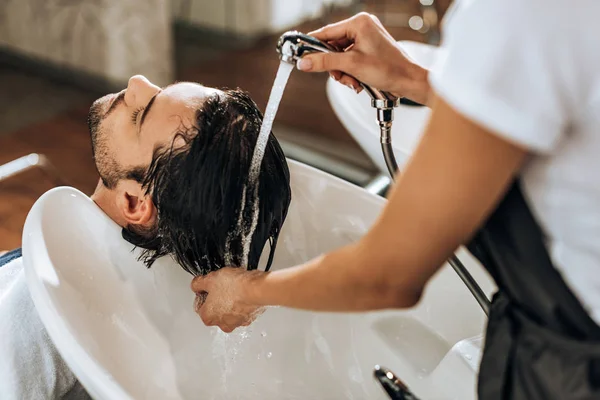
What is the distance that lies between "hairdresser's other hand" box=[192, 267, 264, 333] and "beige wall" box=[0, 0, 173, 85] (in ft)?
7.74

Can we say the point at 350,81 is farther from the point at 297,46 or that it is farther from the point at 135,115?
the point at 135,115

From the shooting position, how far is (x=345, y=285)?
28.3 inches

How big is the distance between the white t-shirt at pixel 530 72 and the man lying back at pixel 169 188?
0.55 m

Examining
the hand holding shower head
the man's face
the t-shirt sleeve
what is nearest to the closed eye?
the man's face

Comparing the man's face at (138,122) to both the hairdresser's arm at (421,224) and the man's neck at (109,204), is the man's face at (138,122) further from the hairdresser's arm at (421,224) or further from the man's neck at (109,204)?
the hairdresser's arm at (421,224)

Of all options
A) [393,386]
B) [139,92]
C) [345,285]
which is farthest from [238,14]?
[345,285]

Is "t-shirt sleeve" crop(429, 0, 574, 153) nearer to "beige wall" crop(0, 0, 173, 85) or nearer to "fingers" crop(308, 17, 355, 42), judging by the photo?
"fingers" crop(308, 17, 355, 42)

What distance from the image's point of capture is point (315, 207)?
4.43 ft

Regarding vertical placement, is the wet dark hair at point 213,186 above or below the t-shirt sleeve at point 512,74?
below

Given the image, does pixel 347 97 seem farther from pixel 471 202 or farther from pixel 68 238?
pixel 471 202

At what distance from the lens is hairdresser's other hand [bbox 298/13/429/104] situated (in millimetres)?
1078

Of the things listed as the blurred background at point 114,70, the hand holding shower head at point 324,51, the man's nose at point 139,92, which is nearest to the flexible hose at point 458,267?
the hand holding shower head at point 324,51

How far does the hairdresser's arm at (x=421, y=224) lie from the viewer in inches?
22.5

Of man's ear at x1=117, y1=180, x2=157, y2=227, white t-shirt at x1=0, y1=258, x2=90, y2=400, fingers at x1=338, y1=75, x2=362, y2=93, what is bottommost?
white t-shirt at x1=0, y1=258, x2=90, y2=400
